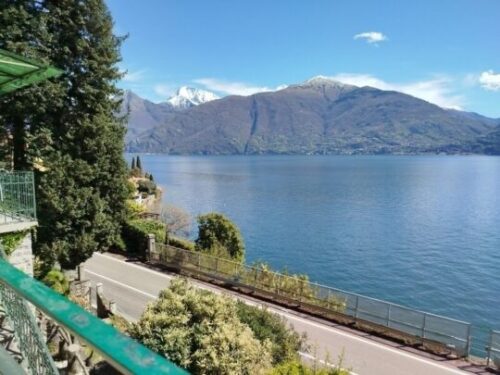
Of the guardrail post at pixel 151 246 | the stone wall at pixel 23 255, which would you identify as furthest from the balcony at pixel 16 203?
the guardrail post at pixel 151 246

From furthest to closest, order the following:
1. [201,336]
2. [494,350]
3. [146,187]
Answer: [146,187], [494,350], [201,336]

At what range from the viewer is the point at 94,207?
16.9m

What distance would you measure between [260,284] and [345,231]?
36299mm

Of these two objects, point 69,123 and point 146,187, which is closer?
point 69,123

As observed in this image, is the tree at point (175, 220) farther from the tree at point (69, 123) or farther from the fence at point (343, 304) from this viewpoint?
the tree at point (69, 123)

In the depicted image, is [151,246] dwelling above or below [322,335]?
above

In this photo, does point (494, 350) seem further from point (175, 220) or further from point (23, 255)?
point (175, 220)

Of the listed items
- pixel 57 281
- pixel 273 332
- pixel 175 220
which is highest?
pixel 57 281

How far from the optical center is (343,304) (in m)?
18.4

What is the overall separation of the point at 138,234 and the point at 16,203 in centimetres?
1639

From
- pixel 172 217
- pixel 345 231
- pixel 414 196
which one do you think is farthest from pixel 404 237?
pixel 414 196

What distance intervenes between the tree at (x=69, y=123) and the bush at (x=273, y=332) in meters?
7.57

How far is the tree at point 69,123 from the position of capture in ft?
51.0

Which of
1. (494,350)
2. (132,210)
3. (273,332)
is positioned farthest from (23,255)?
(132,210)
